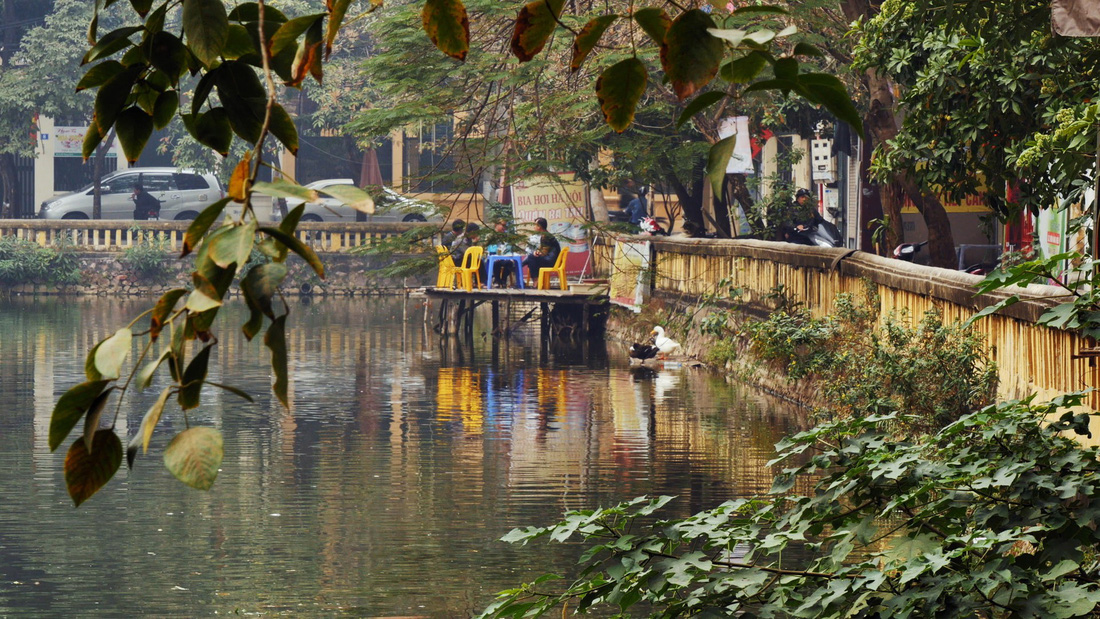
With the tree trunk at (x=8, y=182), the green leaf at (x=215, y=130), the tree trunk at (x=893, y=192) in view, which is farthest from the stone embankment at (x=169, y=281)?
the green leaf at (x=215, y=130)

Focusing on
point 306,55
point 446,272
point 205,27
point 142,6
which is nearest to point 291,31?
point 306,55

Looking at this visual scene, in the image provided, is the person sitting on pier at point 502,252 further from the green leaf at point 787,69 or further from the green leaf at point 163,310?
the green leaf at point 163,310

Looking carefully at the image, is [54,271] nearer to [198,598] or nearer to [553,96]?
[553,96]

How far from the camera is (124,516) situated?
9.82 m

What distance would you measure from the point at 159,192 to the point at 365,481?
31.3 m

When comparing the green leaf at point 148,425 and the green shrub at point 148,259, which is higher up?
the green shrub at point 148,259

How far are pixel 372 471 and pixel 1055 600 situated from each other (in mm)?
7872

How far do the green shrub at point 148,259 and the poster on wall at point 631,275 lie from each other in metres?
14.8

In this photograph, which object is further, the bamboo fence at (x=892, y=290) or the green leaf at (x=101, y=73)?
the bamboo fence at (x=892, y=290)

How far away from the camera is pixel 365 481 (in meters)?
11.1

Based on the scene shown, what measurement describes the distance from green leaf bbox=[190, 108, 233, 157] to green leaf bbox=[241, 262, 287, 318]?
59cm

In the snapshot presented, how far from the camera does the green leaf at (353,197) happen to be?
1.89 meters

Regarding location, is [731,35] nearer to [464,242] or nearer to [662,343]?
[662,343]

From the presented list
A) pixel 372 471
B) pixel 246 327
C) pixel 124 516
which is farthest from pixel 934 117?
pixel 246 327
